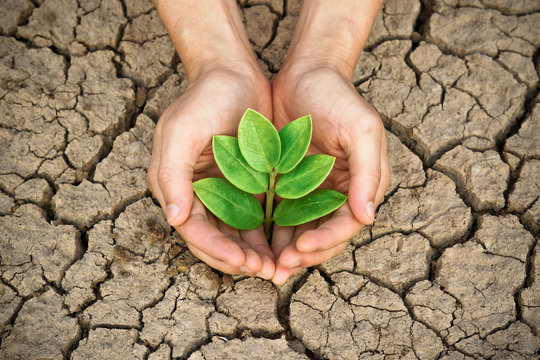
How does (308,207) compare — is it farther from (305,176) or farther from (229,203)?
(229,203)

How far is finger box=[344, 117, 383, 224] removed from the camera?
1794 mm

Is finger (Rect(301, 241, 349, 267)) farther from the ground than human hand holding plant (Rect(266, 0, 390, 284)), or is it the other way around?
human hand holding plant (Rect(266, 0, 390, 284))

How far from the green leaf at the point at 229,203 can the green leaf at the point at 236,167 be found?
66 mm

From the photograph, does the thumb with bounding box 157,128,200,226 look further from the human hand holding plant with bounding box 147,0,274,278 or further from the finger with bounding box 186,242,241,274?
the finger with bounding box 186,242,241,274

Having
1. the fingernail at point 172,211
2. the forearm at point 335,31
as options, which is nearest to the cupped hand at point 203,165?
the fingernail at point 172,211

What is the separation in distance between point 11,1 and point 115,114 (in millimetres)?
891

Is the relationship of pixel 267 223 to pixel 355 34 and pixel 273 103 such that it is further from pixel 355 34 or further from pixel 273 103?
pixel 355 34

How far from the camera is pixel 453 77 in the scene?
103 inches

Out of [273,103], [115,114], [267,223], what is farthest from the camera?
[115,114]

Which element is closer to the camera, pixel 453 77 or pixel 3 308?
pixel 3 308

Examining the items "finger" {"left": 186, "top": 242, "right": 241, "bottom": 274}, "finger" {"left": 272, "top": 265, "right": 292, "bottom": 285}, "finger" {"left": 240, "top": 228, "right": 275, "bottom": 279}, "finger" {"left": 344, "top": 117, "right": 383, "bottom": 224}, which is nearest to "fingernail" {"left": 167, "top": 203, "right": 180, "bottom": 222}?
"finger" {"left": 186, "top": 242, "right": 241, "bottom": 274}

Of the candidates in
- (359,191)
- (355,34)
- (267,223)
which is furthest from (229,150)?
(355,34)

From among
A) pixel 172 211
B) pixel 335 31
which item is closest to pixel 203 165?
pixel 172 211

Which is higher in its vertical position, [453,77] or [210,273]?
[453,77]
